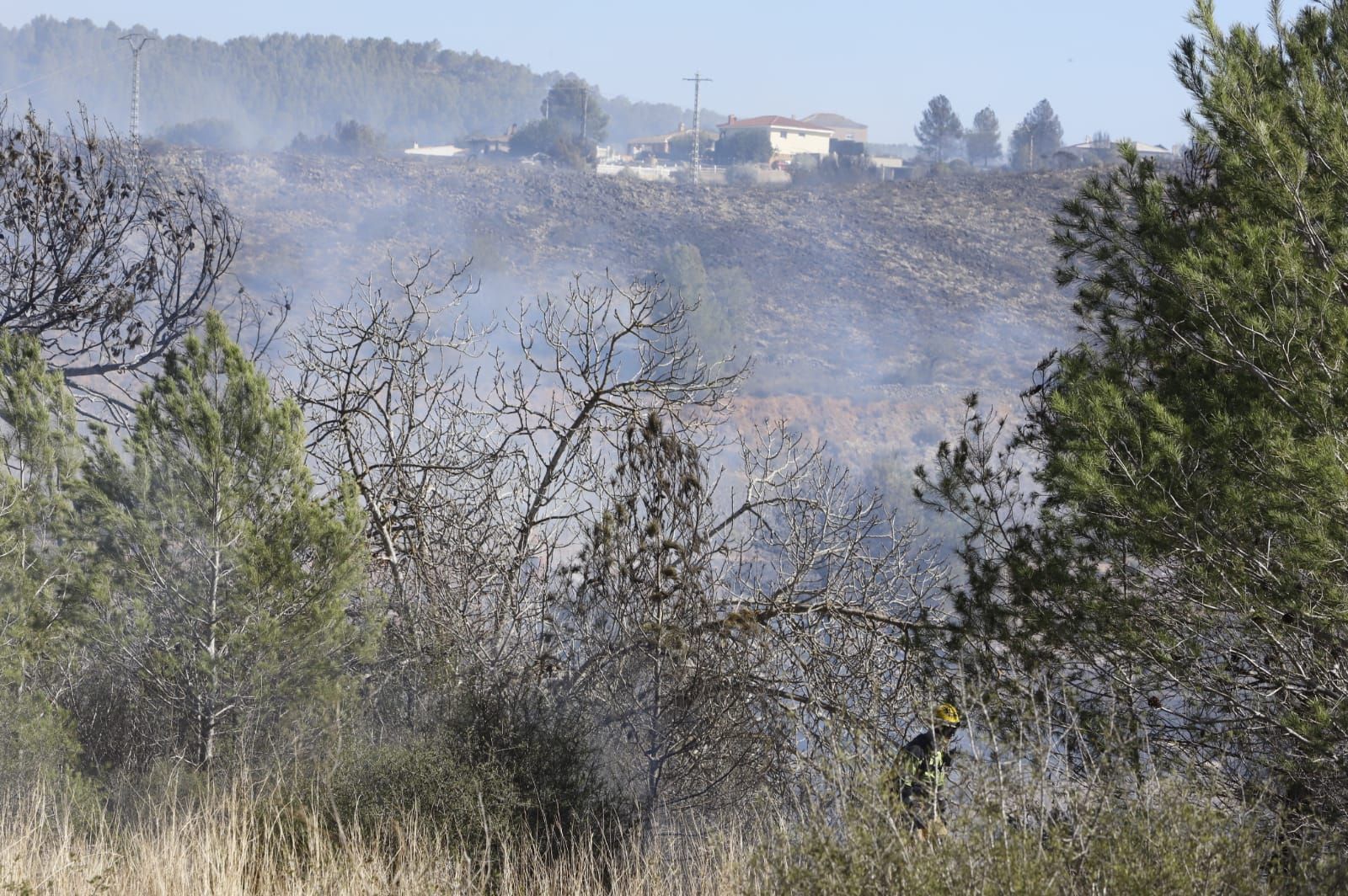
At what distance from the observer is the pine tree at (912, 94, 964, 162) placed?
94.5 metres

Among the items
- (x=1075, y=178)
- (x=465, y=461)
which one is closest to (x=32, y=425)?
(x=465, y=461)

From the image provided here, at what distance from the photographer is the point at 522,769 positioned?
744 cm

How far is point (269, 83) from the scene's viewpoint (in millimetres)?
125438

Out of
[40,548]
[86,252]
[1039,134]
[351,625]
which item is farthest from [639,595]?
[1039,134]

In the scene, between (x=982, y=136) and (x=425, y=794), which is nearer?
(x=425, y=794)

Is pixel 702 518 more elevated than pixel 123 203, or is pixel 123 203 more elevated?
pixel 123 203

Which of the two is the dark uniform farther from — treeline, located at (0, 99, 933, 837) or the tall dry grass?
treeline, located at (0, 99, 933, 837)

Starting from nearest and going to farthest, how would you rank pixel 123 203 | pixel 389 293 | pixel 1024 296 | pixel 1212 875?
pixel 1212 875 < pixel 123 203 < pixel 389 293 < pixel 1024 296

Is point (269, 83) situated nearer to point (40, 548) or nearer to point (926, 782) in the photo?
point (40, 548)

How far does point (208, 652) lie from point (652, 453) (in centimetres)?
296

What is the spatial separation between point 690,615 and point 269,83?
418 ft

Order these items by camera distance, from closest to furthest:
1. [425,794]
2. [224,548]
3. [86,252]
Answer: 1. [425,794]
2. [224,548]
3. [86,252]

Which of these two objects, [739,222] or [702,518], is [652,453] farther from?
[739,222]

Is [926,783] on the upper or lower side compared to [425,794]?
upper
